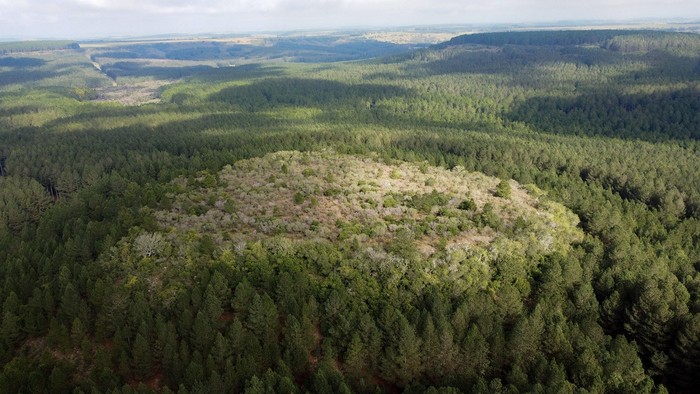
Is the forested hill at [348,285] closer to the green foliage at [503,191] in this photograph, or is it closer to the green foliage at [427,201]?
the green foliage at [427,201]

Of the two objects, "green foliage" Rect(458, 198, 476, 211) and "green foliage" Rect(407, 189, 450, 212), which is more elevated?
"green foliage" Rect(407, 189, 450, 212)

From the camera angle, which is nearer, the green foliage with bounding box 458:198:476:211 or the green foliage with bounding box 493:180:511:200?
the green foliage with bounding box 458:198:476:211

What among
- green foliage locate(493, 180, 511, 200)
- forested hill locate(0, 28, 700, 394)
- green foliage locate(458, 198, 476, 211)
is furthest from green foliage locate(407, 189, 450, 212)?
green foliage locate(493, 180, 511, 200)

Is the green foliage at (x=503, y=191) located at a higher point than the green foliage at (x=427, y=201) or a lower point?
lower

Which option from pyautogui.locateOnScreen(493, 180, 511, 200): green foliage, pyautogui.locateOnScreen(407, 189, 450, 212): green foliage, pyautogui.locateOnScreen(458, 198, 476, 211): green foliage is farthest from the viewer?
pyautogui.locateOnScreen(493, 180, 511, 200): green foliage

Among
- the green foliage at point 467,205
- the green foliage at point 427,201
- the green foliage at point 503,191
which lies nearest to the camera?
the green foliage at point 427,201

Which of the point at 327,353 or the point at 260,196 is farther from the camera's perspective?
the point at 260,196

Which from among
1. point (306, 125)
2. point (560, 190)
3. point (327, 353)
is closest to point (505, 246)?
point (327, 353)

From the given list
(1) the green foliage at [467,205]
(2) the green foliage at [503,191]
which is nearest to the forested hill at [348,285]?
(1) the green foliage at [467,205]

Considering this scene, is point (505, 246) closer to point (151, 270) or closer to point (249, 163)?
point (151, 270)

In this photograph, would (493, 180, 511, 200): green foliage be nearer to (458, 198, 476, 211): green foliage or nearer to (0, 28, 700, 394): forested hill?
(0, 28, 700, 394): forested hill

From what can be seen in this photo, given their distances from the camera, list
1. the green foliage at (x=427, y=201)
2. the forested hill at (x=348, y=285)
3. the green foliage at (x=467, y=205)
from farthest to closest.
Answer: the green foliage at (x=467, y=205), the green foliage at (x=427, y=201), the forested hill at (x=348, y=285)
